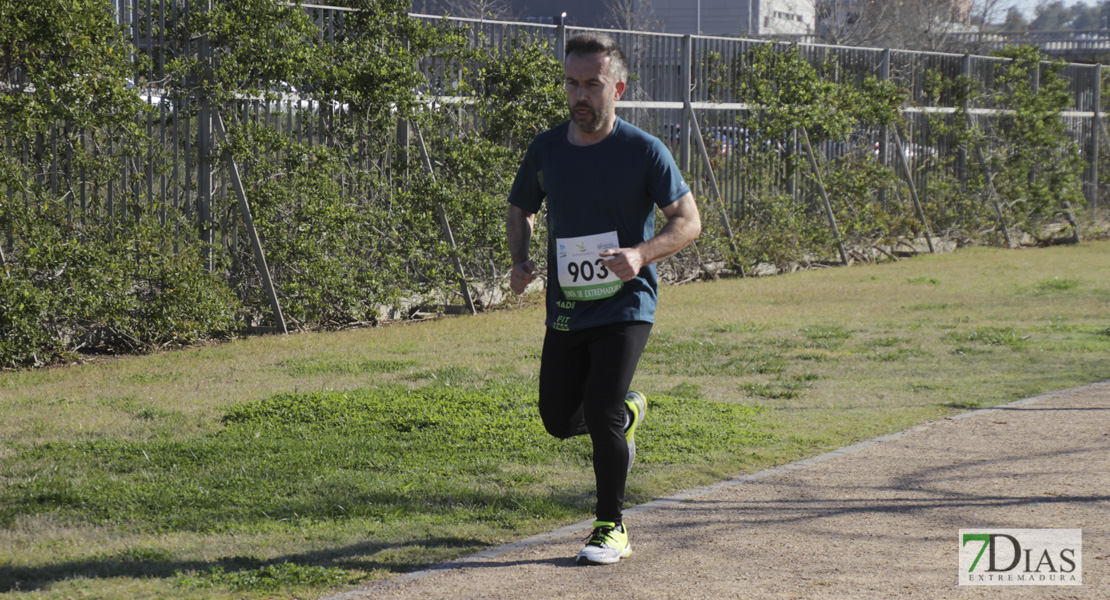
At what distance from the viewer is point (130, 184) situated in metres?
10.7

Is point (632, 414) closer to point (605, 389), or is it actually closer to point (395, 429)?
point (605, 389)

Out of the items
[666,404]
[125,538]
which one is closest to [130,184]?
[666,404]

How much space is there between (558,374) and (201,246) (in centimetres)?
675

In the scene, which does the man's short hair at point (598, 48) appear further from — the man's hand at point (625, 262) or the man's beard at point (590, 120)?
the man's hand at point (625, 262)

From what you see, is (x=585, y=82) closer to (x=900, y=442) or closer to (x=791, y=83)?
(x=900, y=442)

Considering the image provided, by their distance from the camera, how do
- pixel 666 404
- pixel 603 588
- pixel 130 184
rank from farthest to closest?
pixel 130 184
pixel 666 404
pixel 603 588

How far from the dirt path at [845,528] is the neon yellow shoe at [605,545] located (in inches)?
1.7

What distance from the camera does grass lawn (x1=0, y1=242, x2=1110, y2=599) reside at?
5.13 m

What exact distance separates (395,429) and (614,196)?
9.59ft

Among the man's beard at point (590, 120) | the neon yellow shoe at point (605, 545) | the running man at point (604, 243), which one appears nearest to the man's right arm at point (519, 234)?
the running man at point (604, 243)

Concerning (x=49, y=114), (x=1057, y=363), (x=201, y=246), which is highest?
(x=49, y=114)

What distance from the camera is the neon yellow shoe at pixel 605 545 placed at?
16.1 feet

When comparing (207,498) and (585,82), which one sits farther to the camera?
(207,498)

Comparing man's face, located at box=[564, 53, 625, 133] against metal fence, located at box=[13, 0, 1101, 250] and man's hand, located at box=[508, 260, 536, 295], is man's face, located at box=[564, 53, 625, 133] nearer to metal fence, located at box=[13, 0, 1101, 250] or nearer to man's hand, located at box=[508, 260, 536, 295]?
man's hand, located at box=[508, 260, 536, 295]
